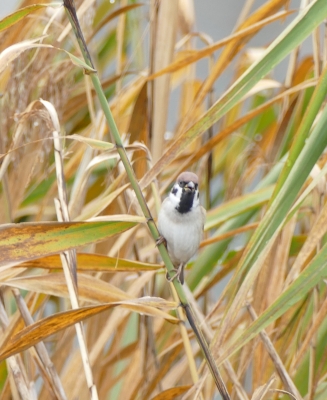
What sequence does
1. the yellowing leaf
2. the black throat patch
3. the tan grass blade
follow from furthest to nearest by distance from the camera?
the black throat patch → the tan grass blade → the yellowing leaf

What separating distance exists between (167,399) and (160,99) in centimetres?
61

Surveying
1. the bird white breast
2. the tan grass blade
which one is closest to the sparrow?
the bird white breast

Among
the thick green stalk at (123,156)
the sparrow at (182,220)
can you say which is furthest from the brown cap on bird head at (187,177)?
the thick green stalk at (123,156)

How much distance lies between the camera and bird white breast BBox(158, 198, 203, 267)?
1.40 metres

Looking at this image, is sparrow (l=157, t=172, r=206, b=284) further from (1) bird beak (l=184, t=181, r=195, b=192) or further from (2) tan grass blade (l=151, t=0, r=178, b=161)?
(2) tan grass blade (l=151, t=0, r=178, b=161)

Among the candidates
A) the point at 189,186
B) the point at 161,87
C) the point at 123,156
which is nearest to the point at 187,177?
the point at 189,186

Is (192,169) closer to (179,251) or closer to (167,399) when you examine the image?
(179,251)

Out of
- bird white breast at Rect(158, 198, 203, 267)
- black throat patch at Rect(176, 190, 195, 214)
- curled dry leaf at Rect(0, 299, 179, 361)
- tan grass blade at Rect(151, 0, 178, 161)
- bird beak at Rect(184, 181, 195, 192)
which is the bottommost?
curled dry leaf at Rect(0, 299, 179, 361)

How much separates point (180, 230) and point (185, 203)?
8cm

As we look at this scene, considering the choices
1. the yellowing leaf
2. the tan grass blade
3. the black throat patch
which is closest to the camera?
the yellowing leaf

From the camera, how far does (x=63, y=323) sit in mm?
777

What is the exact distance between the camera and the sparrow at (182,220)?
139cm

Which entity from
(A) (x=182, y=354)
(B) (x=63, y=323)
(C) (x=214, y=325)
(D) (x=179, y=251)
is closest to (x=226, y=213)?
(D) (x=179, y=251)

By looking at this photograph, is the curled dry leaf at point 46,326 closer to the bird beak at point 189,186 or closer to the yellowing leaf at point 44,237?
the yellowing leaf at point 44,237
